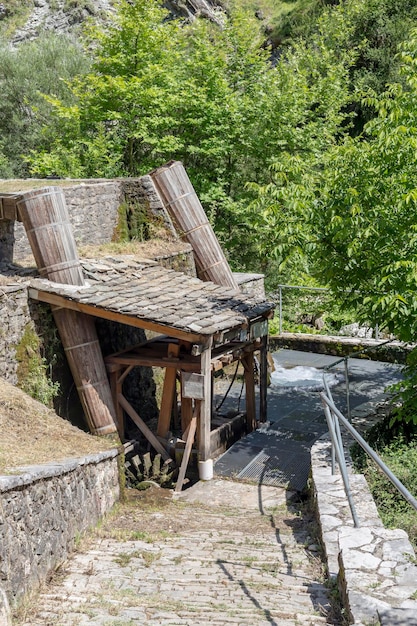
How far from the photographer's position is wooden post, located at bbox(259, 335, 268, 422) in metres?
10.8

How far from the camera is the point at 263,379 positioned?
35.9 feet

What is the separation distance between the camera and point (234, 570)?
19.0 ft

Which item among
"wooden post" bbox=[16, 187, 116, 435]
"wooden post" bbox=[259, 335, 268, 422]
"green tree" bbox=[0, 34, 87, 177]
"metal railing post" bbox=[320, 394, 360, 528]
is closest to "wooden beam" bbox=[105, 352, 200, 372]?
"wooden post" bbox=[16, 187, 116, 435]

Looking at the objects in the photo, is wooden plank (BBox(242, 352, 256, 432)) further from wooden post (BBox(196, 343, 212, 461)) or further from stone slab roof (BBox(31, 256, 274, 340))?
wooden post (BBox(196, 343, 212, 461))

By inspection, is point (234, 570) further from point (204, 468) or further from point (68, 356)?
point (68, 356)

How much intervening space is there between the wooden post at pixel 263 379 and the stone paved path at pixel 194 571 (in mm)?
2817

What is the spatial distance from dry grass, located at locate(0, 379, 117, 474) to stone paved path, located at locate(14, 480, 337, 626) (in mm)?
917

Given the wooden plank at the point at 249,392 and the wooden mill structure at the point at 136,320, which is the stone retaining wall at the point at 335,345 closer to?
the wooden plank at the point at 249,392

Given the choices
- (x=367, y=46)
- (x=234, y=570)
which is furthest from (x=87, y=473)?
(x=367, y=46)

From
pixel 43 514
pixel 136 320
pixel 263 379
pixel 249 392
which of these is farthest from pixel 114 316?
pixel 43 514

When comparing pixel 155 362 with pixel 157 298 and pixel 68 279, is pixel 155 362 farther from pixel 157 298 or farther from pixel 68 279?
pixel 68 279

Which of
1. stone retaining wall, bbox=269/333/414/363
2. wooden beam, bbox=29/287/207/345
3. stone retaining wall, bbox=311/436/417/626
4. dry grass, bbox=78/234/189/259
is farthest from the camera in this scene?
stone retaining wall, bbox=269/333/414/363

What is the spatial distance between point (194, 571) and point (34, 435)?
253 centimetres

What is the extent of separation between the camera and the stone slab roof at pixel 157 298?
8727 millimetres
